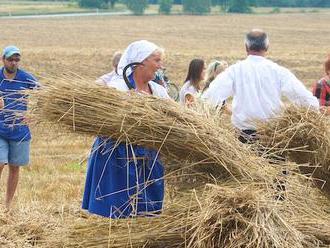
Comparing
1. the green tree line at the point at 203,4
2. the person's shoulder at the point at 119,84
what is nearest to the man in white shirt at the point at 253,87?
the person's shoulder at the point at 119,84

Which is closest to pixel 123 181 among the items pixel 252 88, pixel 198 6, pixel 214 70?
pixel 252 88

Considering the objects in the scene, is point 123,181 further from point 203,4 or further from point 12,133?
point 203,4

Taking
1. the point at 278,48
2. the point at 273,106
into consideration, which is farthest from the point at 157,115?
the point at 278,48

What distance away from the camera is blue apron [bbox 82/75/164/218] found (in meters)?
4.61

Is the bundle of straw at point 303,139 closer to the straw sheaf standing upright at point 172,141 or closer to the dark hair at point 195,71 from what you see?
the straw sheaf standing upright at point 172,141

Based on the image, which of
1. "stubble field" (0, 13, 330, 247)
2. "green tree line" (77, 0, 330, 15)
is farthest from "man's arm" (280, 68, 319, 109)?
"green tree line" (77, 0, 330, 15)

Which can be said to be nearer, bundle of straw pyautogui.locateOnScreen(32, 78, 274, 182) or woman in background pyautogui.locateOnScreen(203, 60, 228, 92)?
bundle of straw pyautogui.locateOnScreen(32, 78, 274, 182)

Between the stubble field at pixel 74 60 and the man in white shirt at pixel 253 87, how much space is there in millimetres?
1139

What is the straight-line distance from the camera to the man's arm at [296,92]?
554 centimetres

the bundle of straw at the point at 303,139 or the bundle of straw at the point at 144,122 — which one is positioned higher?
the bundle of straw at the point at 144,122

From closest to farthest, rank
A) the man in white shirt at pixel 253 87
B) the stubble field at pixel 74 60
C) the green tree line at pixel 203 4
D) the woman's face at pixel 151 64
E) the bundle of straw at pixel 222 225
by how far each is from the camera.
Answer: the bundle of straw at pixel 222 225, the woman's face at pixel 151 64, the stubble field at pixel 74 60, the man in white shirt at pixel 253 87, the green tree line at pixel 203 4

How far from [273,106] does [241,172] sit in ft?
4.93

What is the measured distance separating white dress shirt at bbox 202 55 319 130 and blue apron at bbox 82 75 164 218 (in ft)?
4.12

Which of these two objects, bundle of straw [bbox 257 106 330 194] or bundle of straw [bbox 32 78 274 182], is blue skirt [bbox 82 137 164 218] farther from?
bundle of straw [bbox 257 106 330 194]
